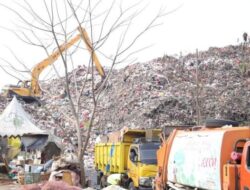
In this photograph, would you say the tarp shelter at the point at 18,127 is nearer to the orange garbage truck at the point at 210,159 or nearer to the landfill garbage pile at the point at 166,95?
the landfill garbage pile at the point at 166,95

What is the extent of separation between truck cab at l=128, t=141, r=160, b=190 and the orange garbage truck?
3.45 m

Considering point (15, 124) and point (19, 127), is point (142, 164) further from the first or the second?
point (15, 124)

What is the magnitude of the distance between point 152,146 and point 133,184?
1.28 m

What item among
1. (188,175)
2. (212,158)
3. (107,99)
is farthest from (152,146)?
(107,99)

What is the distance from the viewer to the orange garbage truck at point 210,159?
750cm

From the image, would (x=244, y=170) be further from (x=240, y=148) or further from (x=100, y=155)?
(x=100, y=155)

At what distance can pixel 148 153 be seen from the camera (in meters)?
15.2

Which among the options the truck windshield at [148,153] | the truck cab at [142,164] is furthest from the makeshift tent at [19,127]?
the truck windshield at [148,153]

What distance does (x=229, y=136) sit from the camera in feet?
27.0

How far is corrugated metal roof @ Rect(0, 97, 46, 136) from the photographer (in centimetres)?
2006

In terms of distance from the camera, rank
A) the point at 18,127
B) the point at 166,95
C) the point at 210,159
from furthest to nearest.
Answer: the point at 166,95
the point at 18,127
the point at 210,159

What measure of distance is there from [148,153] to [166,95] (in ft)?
51.3

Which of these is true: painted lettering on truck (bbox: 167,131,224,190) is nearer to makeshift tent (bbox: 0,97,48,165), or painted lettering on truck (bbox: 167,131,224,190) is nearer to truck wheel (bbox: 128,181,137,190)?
truck wheel (bbox: 128,181,137,190)

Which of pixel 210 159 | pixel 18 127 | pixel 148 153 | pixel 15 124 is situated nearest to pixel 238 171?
pixel 210 159
